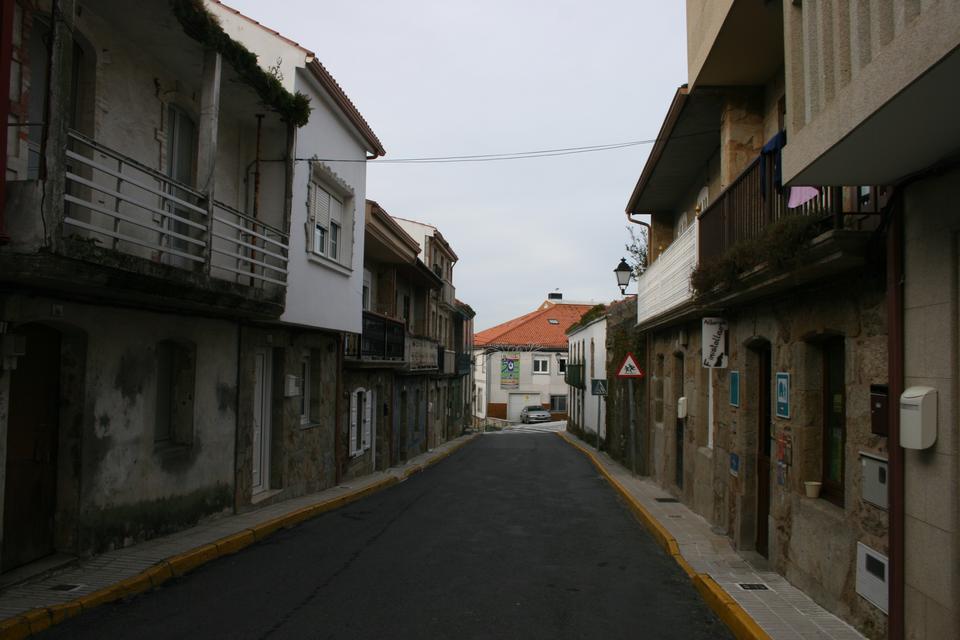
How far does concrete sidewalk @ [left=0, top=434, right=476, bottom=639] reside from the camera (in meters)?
5.80

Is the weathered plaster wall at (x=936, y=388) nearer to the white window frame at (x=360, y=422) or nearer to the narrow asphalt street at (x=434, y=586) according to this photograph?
the narrow asphalt street at (x=434, y=586)

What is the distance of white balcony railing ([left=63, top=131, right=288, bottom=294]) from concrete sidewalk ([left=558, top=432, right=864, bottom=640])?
6.11 metres

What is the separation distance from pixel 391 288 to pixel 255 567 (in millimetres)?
15596

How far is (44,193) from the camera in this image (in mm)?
5895

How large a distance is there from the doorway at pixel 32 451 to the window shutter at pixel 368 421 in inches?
445

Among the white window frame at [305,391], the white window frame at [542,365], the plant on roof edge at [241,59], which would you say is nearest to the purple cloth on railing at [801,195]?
the plant on roof edge at [241,59]

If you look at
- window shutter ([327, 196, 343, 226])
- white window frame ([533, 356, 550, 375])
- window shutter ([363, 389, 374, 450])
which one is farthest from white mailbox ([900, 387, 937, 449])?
white window frame ([533, 356, 550, 375])

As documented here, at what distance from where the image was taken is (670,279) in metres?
12.9

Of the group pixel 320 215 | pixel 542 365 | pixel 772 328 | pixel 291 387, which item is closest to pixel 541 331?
pixel 542 365

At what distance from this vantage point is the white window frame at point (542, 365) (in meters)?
58.6

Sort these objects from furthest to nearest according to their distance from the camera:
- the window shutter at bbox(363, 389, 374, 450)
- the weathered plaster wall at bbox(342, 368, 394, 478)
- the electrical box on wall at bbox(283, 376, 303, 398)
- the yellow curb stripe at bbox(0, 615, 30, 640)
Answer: the window shutter at bbox(363, 389, 374, 450), the weathered plaster wall at bbox(342, 368, 394, 478), the electrical box on wall at bbox(283, 376, 303, 398), the yellow curb stripe at bbox(0, 615, 30, 640)

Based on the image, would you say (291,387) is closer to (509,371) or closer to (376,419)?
(376,419)

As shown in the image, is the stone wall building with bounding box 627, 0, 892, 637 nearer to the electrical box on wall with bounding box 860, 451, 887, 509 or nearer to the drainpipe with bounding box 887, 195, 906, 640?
the electrical box on wall with bounding box 860, 451, 887, 509

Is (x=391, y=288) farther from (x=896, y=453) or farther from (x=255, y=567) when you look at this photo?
(x=896, y=453)
